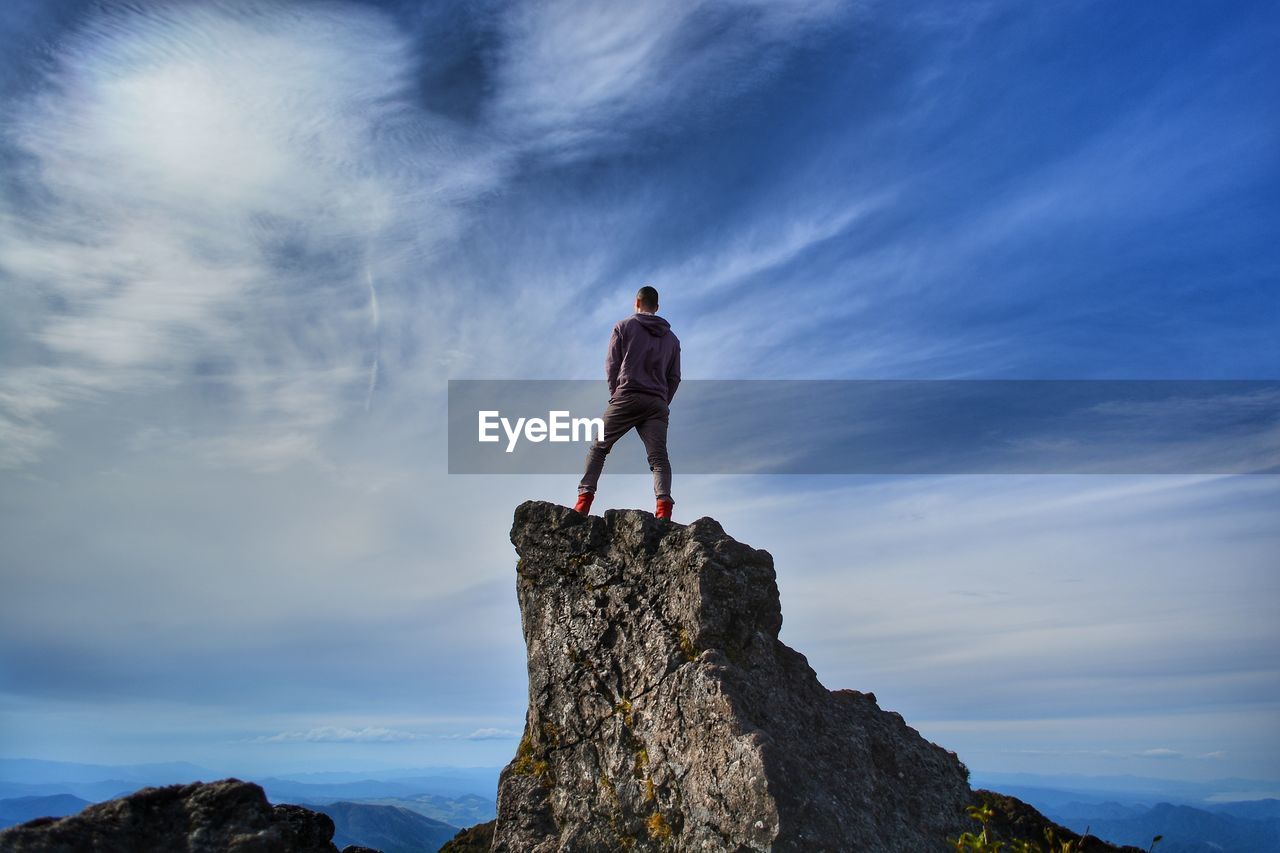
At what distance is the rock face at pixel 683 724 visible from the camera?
12531mm

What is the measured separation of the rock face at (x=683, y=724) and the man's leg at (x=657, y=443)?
165 centimetres

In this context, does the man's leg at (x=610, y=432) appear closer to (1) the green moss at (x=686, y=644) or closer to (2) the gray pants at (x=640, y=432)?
(2) the gray pants at (x=640, y=432)

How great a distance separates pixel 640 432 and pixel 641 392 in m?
0.84

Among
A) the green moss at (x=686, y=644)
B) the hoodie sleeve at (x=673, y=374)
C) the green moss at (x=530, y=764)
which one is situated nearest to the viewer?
the green moss at (x=686, y=644)

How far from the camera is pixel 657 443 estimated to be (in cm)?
1761

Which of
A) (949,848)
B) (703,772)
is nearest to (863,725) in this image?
(949,848)

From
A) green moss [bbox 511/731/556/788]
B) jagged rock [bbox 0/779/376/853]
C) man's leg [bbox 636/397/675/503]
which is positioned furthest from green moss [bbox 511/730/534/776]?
man's leg [bbox 636/397/675/503]

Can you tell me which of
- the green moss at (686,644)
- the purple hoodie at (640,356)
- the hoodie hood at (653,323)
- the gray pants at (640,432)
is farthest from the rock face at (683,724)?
the hoodie hood at (653,323)

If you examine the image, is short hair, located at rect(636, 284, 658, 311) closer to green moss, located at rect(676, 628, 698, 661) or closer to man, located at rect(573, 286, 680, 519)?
man, located at rect(573, 286, 680, 519)

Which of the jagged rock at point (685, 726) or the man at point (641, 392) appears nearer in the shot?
the jagged rock at point (685, 726)

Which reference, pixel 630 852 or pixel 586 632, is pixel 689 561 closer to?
pixel 586 632

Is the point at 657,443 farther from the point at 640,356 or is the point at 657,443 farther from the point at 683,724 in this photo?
the point at 683,724

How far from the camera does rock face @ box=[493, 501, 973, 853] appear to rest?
41.1 ft

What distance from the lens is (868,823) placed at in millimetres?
13086
